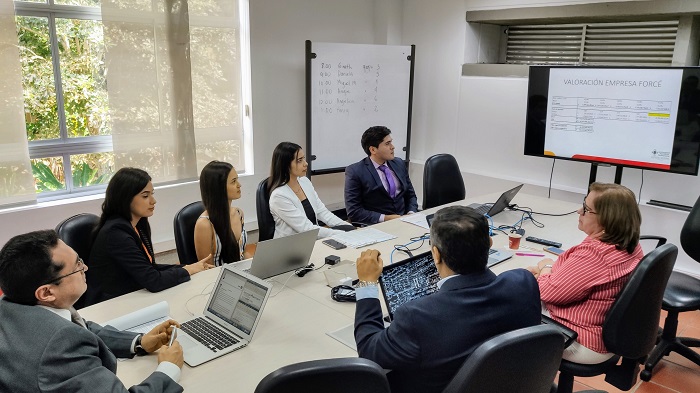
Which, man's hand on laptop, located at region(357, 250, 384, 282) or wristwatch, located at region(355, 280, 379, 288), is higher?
man's hand on laptop, located at region(357, 250, 384, 282)

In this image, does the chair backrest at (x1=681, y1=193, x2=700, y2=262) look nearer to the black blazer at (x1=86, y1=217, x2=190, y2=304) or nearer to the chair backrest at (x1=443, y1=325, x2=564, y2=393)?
the chair backrest at (x1=443, y1=325, x2=564, y2=393)

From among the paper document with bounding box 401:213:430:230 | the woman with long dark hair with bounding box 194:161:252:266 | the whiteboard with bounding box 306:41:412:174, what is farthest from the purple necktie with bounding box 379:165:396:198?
the woman with long dark hair with bounding box 194:161:252:266

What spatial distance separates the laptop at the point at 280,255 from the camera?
2.11 m

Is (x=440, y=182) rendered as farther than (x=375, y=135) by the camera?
Yes

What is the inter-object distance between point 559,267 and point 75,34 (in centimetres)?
374

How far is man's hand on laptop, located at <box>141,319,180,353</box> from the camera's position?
64.4 inches

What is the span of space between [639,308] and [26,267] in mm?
2067

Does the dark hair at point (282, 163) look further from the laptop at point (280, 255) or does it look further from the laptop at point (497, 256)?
the laptop at point (497, 256)

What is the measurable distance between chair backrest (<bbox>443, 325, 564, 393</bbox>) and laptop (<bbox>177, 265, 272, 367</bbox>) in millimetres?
722

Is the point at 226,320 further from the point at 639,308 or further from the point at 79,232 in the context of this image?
the point at 639,308

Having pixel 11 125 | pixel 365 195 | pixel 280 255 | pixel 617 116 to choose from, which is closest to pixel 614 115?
pixel 617 116

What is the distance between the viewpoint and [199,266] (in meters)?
2.37

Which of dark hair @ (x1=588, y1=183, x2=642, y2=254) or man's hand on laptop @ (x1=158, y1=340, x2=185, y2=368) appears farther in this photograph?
dark hair @ (x1=588, y1=183, x2=642, y2=254)

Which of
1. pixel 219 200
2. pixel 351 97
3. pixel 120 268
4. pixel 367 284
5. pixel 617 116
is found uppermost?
pixel 351 97
